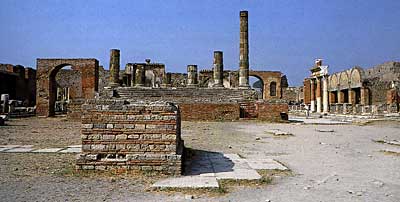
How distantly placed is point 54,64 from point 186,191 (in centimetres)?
2309

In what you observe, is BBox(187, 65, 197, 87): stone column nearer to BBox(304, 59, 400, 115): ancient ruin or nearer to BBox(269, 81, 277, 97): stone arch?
BBox(304, 59, 400, 115): ancient ruin

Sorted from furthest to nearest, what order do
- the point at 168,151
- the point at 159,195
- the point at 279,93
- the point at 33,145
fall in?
the point at 279,93 < the point at 33,145 < the point at 168,151 < the point at 159,195

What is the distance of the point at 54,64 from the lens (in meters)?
24.8

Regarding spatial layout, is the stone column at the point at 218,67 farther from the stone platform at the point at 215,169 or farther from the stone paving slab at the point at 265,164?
the stone paving slab at the point at 265,164

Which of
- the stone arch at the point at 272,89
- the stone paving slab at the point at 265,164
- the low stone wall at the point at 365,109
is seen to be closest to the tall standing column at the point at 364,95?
the low stone wall at the point at 365,109

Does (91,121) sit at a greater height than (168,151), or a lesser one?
greater

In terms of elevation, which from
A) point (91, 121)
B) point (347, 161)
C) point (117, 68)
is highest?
point (117, 68)

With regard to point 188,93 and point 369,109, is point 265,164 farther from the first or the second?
point 369,109

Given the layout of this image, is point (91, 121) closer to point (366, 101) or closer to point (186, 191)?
point (186, 191)

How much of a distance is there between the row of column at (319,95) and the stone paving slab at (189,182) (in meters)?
31.6

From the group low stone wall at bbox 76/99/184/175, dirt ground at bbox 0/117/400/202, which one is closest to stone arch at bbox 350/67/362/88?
dirt ground at bbox 0/117/400/202

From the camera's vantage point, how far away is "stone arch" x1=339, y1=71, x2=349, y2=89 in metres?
37.5

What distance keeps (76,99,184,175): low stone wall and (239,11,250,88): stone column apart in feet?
62.5

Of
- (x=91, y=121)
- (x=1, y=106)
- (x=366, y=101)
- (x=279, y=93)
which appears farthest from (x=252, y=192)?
(x=279, y=93)
